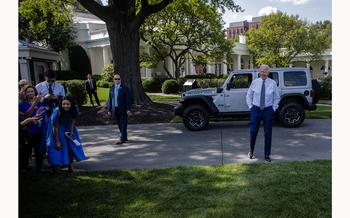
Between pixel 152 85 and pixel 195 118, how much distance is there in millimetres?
21315

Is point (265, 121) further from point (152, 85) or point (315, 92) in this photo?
point (152, 85)

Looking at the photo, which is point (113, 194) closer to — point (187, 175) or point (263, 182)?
point (187, 175)

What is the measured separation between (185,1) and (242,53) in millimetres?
42179

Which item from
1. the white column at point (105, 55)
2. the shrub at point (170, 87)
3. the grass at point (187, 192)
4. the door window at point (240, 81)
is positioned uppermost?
the white column at point (105, 55)

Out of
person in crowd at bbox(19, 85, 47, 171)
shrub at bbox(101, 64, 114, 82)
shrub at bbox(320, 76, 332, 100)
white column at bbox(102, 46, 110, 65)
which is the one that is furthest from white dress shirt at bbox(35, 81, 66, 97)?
white column at bbox(102, 46, 110, 65)

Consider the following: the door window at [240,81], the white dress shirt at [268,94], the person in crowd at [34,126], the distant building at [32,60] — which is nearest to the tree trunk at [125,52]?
the door window at [240,81]

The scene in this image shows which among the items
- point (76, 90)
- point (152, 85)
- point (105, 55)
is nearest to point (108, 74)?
point (152, 85)

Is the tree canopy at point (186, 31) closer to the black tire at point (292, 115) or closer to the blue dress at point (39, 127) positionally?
the black tire at point (292, 115)

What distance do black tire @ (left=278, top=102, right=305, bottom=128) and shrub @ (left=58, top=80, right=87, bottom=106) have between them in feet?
35.6

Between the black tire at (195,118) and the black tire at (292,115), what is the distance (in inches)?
94.0

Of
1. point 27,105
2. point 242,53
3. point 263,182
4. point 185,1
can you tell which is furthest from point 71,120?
point 242,53

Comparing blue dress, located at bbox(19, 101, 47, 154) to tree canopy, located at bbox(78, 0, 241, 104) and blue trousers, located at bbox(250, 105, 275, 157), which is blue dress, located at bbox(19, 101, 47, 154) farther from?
tree canopy, located at bbox(78, 0, 241, 104)

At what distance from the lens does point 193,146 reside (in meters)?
8.26

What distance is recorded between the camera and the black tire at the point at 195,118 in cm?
1047
